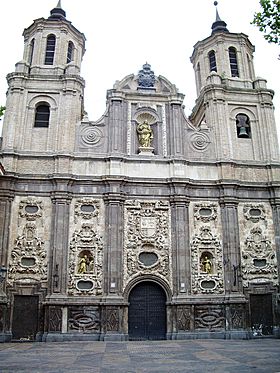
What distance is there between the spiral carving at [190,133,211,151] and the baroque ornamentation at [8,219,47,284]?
11.1m

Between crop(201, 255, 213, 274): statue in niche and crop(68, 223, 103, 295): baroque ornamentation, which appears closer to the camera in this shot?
crop(68, 223, 103, 295): baroque ornamentation

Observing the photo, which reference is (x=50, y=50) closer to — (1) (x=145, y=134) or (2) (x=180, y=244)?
(1) (x=145, y=134)

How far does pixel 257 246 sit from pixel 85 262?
9969 millimetres

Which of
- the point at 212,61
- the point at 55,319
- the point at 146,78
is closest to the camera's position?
the point at 55,319

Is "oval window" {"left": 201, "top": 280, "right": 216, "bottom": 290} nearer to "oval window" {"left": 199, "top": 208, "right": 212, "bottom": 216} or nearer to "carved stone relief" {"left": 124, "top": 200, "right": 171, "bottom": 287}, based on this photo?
"carved stone relief" {"left": 124, "top": 200, "right": 171, "bottom": 287}

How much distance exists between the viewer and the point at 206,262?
2275 centimetres

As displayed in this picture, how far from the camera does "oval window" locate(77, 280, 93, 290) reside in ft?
70.2

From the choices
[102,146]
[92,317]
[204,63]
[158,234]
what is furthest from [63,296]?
[204,63]

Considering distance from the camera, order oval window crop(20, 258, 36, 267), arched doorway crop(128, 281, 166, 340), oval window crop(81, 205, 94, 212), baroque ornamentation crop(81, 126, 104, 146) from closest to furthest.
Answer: arched doorway crop(128, 281, 166, 340)
oval window crop(20, 258, 36, 267)
oval window crop(81, 205, 94, 212)
baroque ornamentation crop(81, 126, 104, 146)

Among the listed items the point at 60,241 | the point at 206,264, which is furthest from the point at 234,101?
the point at 60,241

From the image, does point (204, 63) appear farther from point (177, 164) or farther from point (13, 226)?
point (13, 226)

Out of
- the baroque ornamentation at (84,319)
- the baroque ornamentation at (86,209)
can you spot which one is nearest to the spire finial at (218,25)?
the baroque ornamentation at (86,209)

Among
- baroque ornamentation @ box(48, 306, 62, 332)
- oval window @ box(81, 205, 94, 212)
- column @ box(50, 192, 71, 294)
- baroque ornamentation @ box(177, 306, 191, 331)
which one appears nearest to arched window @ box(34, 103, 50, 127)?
column @ box(50, 192, 71, 294)

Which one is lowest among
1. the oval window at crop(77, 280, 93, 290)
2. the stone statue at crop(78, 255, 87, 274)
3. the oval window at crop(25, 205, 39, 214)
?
the oval window at crop(77, 280, 93, 290)
